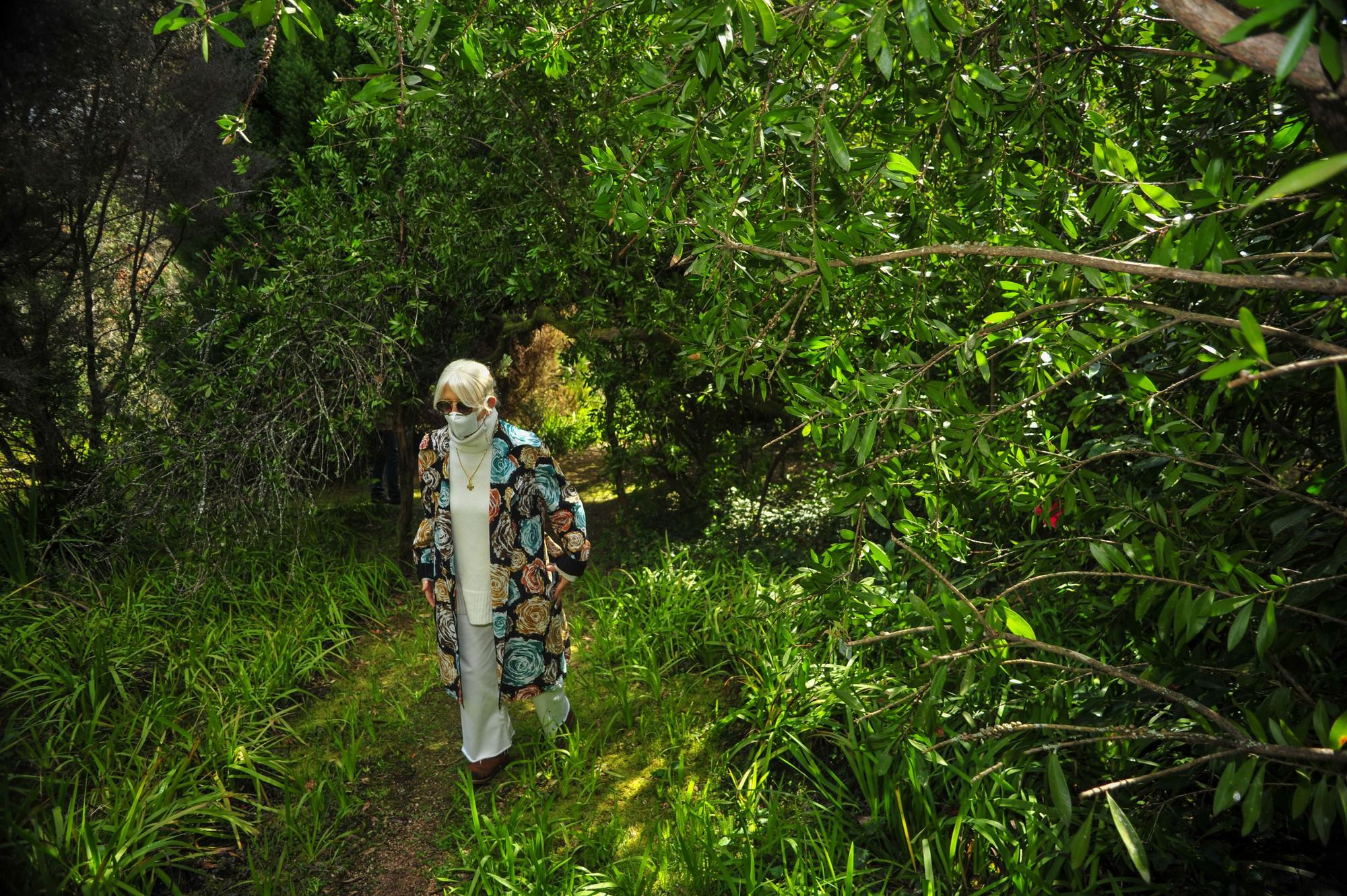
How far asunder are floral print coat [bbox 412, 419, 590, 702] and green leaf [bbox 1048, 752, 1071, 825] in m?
2.24

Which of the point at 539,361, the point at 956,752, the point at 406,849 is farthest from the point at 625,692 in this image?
the point at 539,361

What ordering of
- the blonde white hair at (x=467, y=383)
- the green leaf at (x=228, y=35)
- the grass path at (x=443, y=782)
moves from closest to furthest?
the green leaf at (x=228, y=35)
the grass path at (x=443, y=782)
the blonde white hair at (x=467, y=383)

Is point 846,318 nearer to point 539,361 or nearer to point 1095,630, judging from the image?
point 1095,630

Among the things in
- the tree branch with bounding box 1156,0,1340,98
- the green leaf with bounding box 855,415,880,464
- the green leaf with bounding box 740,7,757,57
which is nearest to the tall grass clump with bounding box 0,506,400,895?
the green leaf with bounding box 855,415,880,464

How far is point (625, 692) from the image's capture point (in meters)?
3.96

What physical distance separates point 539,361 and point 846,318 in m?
5.59

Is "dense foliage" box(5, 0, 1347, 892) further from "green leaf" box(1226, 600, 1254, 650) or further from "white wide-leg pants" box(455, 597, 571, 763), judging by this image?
"white wide-leg pants" box(455, 597, 571, 763)

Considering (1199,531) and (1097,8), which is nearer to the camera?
(1199,531)

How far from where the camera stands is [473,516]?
11.4 feet

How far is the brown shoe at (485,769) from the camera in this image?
3.60m

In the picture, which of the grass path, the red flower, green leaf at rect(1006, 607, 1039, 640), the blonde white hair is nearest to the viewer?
green leaf at rect(1006, 607, 1039, 640)

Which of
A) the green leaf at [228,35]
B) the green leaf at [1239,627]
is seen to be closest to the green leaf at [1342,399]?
the green leaf at [1239,627]

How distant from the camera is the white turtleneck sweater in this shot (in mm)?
3463

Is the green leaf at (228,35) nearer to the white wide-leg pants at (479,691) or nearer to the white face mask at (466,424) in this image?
the white face mask at (466,424)
